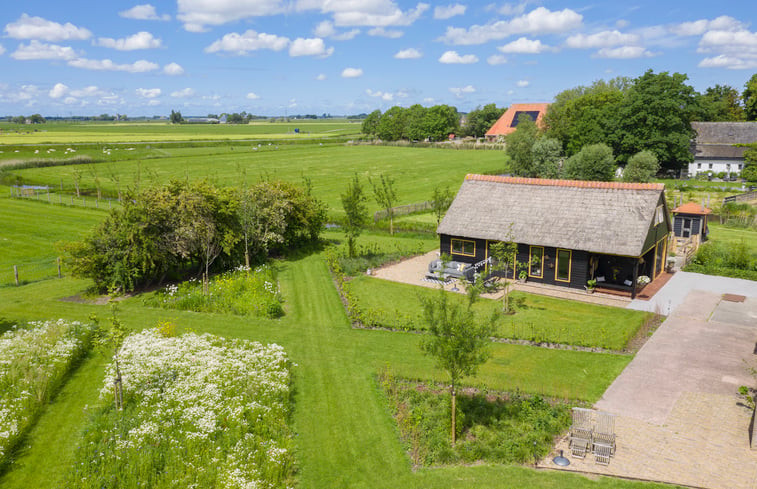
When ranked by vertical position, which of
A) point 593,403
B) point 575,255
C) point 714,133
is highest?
point 714,133

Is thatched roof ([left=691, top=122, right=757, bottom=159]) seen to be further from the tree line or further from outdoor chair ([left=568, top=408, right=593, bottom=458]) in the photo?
outdoor chair ([left=568, top=408, right=593, bottom=458])

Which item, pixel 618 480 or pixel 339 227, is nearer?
pixel 618 480

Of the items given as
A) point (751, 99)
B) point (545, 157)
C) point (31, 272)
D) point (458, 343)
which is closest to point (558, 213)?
point (458, 343)

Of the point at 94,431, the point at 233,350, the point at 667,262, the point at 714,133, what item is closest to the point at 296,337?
the point at 233,350

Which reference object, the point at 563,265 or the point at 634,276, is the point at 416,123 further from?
the point at 634,276

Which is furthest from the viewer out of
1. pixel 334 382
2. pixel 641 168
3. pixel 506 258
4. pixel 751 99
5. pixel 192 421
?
pixel 751 99

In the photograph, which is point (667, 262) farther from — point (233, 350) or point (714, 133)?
point (714, 133)
